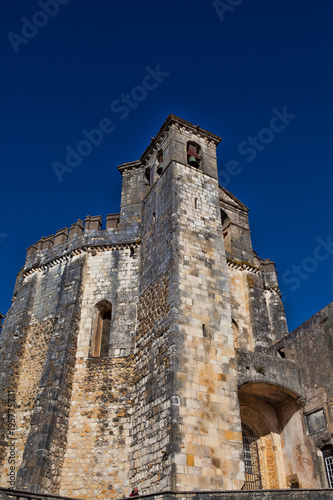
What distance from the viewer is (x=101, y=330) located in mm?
15695

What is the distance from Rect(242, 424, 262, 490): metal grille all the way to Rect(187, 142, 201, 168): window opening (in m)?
9.50

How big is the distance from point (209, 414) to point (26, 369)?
23.0 feet

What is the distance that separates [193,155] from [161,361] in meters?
8.19

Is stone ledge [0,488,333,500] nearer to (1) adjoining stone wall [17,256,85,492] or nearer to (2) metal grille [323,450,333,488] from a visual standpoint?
(1) adjoining stone wall [17,256,85,492]

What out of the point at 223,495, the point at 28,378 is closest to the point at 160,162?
the point at 28,378

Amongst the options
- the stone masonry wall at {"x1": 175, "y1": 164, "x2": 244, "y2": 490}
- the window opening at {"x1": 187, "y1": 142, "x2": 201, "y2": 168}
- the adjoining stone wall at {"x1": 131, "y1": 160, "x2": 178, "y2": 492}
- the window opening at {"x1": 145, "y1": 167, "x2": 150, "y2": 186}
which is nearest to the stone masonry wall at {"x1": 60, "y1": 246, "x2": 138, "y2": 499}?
the adjoining stone wall at {"x1": 131, "y1": 160, "x2": 178, "y2": 492}

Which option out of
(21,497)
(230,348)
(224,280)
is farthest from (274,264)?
(21,497)

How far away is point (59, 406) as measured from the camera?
13164mm

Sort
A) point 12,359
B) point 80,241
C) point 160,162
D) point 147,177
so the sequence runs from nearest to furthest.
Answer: point 12,359
point 80,241
point 160,162
point 147,177

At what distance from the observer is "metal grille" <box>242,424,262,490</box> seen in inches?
552

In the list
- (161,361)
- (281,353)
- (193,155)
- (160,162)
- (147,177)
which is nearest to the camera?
(161,361)

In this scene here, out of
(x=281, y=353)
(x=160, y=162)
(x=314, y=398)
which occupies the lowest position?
(x=314, y=398)

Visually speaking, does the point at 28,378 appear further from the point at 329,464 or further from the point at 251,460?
the point at 329,464

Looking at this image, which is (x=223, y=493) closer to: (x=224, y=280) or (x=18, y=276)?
(x=224, y=280)
